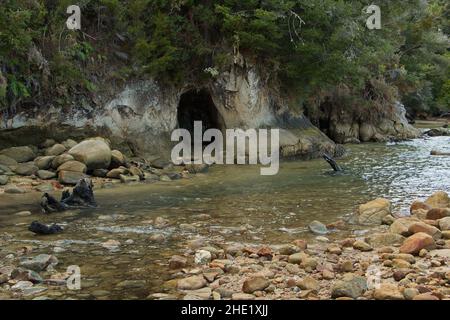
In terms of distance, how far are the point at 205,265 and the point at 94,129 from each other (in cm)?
1045

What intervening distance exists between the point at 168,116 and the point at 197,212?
8609 millimetres

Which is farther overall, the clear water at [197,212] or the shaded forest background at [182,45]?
the shaded forest background at [182,45]

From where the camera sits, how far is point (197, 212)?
28.6ft

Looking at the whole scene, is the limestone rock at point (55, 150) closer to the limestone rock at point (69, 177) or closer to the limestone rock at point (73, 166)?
the limestone rock at point (73, 166)

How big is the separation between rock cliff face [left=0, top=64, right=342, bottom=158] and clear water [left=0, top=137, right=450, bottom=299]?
274cm

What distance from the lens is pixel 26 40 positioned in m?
11.3

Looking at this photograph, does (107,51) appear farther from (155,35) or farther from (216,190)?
(216,190)

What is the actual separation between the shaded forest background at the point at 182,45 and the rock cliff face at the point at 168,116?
1.42 ft

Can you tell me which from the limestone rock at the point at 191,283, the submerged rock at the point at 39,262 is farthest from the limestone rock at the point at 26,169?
the limestone rock at the point at 191,283

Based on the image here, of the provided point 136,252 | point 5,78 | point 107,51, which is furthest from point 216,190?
point 107,51

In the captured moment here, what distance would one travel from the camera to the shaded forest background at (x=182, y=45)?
557 inches

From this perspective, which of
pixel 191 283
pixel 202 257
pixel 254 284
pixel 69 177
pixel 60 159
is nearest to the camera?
pixel 254 284

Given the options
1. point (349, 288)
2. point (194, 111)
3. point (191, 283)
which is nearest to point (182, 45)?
point (194, 111)

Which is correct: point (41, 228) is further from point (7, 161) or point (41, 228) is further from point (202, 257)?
point (7, 161)
